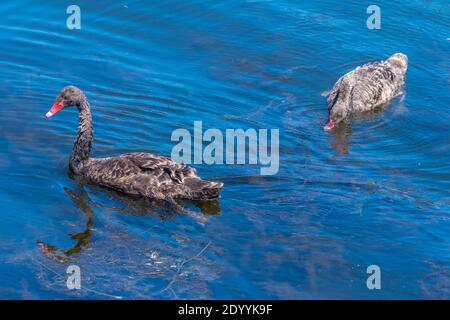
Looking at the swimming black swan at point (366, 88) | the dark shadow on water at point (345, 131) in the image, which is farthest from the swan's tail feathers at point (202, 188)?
the swimming black swan at point (366, 88)

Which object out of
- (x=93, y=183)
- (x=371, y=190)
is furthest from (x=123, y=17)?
(x=371, y=190)

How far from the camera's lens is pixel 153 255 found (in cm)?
1059

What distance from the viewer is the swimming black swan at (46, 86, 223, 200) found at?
11794 millimetres

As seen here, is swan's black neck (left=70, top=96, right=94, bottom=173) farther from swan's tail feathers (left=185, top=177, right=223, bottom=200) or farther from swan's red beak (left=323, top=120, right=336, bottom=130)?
swan's red beak (left=323, top=120, right=336, bottom=130)

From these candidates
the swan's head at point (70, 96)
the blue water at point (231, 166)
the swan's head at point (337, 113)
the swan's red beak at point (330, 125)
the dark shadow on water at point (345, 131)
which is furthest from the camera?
the swan's head at point (337, 113)

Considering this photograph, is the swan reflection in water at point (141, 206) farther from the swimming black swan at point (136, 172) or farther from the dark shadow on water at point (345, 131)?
the dark shadow on water at point (345, 131)

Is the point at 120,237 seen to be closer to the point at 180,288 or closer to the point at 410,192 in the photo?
the point at 180,288

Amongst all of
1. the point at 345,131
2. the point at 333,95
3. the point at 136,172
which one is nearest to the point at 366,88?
the point at 333,95

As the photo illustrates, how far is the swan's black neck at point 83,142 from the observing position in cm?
1254

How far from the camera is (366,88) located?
15.4m

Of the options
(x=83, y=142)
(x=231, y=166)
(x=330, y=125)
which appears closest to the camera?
(x=83, y=142)

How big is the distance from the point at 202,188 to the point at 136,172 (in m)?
1.00

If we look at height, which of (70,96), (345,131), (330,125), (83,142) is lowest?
(345,131)

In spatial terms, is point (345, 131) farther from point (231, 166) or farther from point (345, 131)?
point (231, 166)
